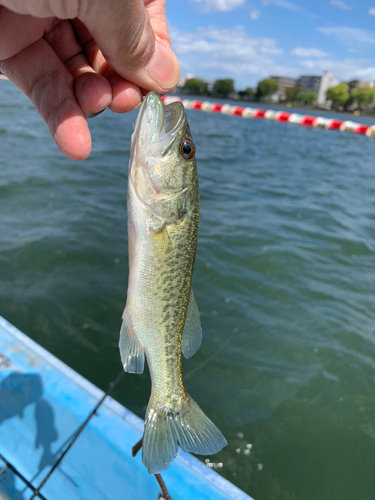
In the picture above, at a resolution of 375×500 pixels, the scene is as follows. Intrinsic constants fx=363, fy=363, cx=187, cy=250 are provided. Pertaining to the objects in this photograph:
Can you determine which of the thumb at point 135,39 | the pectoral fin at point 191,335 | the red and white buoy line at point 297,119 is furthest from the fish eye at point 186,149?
the red and white buoy line at point 297,119

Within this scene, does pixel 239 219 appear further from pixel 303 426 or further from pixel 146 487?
pixel 146 487

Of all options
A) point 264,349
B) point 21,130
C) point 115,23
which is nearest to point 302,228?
point 264,349

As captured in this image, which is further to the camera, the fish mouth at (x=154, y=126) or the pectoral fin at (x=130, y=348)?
the pectoral fin at (x=130, y=348)

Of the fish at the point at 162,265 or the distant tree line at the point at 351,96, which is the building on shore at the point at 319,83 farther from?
the fish at the point at 162,265

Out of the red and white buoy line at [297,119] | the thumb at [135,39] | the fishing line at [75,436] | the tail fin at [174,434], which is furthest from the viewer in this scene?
the red and white buoy line at [297,119]

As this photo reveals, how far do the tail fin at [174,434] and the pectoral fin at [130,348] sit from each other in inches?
9.0

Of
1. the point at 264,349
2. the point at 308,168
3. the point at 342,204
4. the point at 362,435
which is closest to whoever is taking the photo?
the point at 362,435

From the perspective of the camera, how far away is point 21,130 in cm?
1470

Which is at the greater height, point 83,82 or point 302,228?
point 83,82

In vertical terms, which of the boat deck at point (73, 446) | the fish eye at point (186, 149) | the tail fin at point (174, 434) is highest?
the fish eye at point (186, 149)

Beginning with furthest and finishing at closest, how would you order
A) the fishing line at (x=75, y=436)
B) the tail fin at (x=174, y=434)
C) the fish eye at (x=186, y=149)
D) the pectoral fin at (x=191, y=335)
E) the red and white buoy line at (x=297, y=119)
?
the red and white buoy line at (x=297, y=119)
the fishing line at (x=75, y=436)
the pectoral fin at (x=191, y=335)
the fish eye at (x=186, y=149)
the tail fin at (x=174, y=434)

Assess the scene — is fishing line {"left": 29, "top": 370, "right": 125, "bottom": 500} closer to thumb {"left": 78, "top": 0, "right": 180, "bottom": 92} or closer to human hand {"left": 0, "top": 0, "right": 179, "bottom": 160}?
human hand {"left": 0, "top": 0, "right": 179, "bottom": 160}

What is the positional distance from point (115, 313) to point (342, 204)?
30.0 feet

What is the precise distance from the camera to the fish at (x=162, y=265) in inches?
70.6
